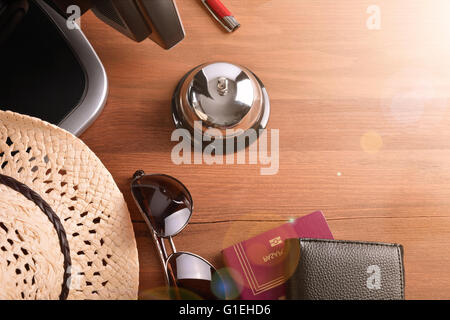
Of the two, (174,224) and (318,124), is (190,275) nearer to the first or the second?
(174,224)

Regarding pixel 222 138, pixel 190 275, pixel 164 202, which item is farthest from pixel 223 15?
pixel 190 275

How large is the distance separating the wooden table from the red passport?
0.02m

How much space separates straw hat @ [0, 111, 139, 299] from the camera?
18.7 inches

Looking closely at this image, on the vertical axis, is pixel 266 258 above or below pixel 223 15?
below

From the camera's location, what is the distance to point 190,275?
23.0 inches

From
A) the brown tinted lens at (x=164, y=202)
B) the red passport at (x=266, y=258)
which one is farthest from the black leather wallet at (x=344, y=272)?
the brown tinted lens at (x=164, y=202)

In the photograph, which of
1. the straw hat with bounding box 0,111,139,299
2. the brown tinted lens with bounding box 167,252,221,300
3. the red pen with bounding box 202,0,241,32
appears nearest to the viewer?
the straw hat with bounding box 0,111,139,299

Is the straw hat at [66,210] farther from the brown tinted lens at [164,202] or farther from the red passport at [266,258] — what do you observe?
the red passport at [266,258]

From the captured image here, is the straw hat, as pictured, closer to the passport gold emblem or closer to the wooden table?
the wooden table

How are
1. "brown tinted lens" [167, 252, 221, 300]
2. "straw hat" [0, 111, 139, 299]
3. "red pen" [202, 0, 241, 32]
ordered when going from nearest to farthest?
"straw hat" [0, 111, 139, 299], "brown tinted lens" [167, 252, 221, 300], "red pen" [202, 0, 241, 32]

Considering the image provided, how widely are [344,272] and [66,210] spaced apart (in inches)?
16.5

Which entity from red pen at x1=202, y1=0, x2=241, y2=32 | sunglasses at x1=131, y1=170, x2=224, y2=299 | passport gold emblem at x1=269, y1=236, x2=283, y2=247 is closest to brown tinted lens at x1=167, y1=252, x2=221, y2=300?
sunglasses at x1=131, y1=170, x2=224, y2=299

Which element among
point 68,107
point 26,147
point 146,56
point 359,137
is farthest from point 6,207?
point 359,137

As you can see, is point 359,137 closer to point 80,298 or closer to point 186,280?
point 186,280
